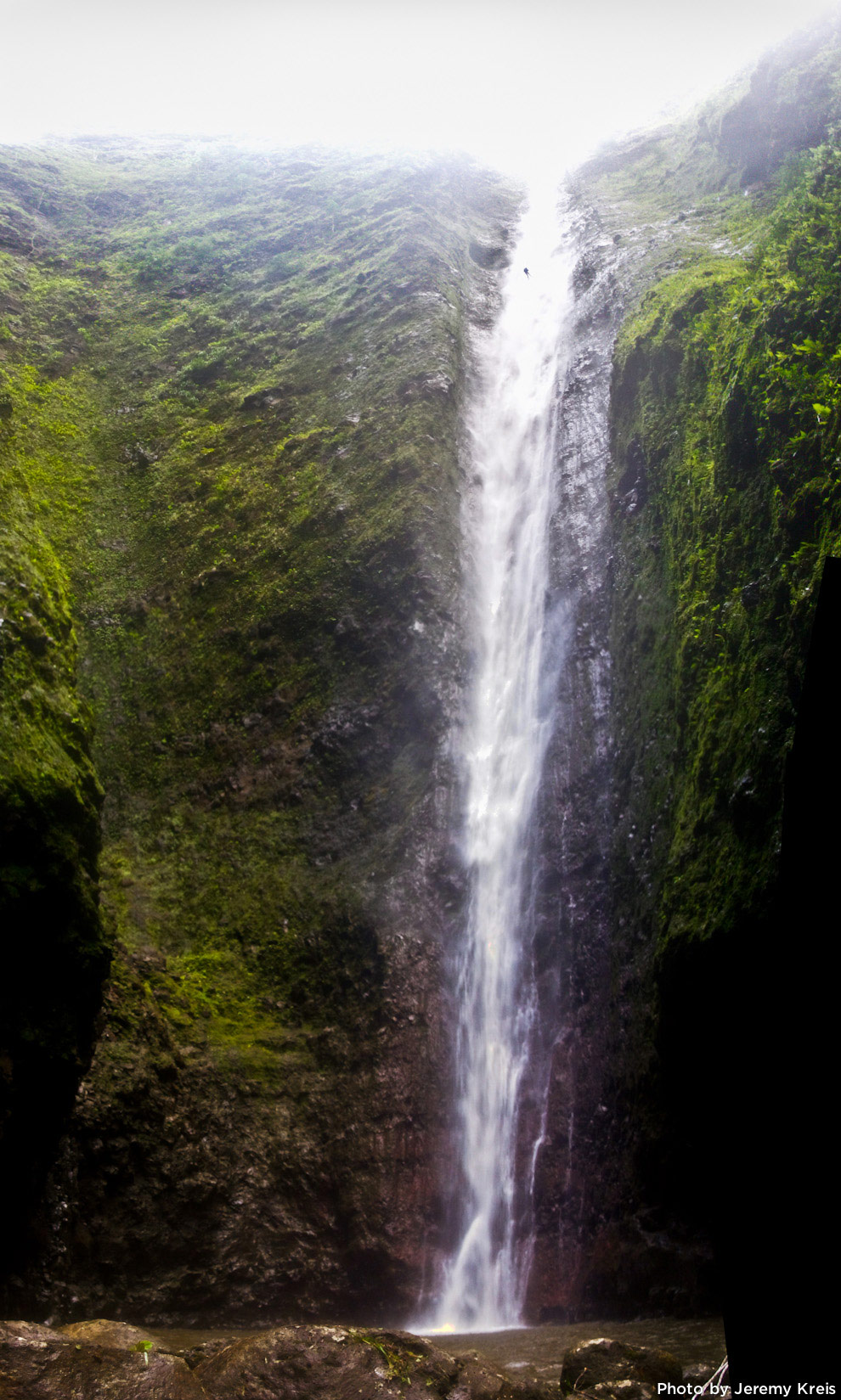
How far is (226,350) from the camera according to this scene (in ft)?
52.7

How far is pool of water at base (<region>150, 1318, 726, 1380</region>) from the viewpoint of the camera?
576 cm

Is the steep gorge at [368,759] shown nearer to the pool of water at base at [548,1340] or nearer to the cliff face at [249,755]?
the cliff face at [249,755]

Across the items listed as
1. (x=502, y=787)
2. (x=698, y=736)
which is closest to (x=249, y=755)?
(x=502, y=787)

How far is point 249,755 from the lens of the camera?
10.5m

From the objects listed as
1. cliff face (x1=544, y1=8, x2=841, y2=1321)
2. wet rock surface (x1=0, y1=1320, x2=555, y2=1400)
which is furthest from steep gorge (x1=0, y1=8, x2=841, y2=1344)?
wet rock surface (x1=0, y1=1320, x2=555, y2=1400)

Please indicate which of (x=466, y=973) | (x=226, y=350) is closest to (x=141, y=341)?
(x=226, y=350)

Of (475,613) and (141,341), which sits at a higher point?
(141,341)

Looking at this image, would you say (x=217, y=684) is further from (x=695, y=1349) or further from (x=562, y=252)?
(x=562, y=252)

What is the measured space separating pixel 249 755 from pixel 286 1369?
671cm

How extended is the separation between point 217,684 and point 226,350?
8867 millimetres

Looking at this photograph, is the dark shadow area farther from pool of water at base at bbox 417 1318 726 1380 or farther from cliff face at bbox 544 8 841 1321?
pool of water at base at bbox 417 1318 726 1380

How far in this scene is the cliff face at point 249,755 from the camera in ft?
23.5

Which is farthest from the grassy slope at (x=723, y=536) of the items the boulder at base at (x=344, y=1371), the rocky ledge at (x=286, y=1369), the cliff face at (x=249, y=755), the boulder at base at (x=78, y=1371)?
the boulder at base at (x=78, y=1371)

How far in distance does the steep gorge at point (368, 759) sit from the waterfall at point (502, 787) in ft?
0.93
